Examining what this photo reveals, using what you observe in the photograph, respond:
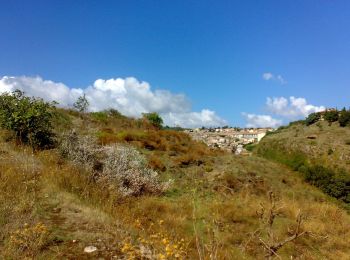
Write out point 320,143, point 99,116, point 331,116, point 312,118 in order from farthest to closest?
1. point 99,116
2. point 312,118
3. point 331,116
4. point 320,143

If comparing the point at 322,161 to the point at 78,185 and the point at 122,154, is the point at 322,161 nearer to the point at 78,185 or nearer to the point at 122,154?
the point at 122,154

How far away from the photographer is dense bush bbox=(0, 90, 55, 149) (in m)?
8.26

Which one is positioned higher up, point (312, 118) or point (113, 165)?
point (312, 118)

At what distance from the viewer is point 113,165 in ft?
25.1

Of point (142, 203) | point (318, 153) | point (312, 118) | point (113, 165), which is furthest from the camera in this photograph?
point (312, 118)

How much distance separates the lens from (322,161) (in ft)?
41.5

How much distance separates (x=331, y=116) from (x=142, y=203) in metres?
11.5

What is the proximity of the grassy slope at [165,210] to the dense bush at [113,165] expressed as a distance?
1.29ft

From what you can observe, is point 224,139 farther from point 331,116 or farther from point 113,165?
point 113,165

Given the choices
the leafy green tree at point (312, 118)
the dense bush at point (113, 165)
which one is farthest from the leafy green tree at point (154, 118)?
the dense bush at point (113, 165)

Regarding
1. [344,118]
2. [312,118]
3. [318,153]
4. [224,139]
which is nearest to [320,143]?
[318,153]

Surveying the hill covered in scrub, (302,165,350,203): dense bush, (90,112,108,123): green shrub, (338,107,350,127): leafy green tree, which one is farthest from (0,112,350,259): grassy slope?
(90,112,108,123): green shrub

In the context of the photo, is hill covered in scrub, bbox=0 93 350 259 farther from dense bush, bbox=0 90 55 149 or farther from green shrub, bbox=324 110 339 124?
green shrub, bbox=324 110 339 124

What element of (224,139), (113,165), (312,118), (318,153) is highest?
(312,118)
